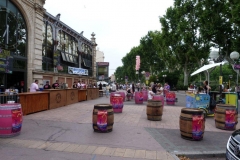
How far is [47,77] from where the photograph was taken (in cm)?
1842

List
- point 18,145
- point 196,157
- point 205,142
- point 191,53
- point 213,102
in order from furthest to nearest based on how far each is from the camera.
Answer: point 191,53 → point 213,102 → point 205,142 → point 18,145 → point 196,157

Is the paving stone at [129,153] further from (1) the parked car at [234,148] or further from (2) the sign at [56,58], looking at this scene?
(2) the sign at [56,58]

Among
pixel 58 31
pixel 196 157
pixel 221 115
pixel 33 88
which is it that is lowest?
pixel 196 157

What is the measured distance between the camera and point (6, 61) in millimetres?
12391

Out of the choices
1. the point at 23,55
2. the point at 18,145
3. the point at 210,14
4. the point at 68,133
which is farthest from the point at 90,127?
the point at 210,14

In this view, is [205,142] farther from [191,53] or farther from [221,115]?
[191,53]

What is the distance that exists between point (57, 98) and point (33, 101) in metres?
2.37

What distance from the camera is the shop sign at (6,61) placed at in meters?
11.9

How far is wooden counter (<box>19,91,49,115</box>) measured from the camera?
9.03m

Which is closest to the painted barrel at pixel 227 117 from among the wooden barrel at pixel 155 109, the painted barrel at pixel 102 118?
the wooden barrel at pixel 155 109

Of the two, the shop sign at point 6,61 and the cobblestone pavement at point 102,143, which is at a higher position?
the shop sign at point 6,61

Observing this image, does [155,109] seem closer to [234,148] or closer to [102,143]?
[102,143]

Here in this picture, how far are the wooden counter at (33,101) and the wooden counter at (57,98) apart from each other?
1.10 feet

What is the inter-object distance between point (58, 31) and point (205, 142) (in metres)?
21.4
